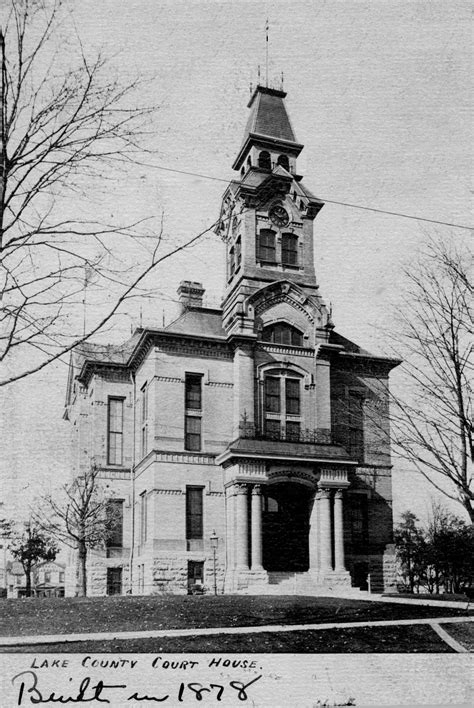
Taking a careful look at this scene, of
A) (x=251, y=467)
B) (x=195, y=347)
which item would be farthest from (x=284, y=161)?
(x=251, y=467)

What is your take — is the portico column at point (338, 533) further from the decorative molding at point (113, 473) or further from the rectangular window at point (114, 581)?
the decorative molding at point (113, 473)

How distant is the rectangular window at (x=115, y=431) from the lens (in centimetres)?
3628

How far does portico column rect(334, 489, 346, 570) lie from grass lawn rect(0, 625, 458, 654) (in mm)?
16548

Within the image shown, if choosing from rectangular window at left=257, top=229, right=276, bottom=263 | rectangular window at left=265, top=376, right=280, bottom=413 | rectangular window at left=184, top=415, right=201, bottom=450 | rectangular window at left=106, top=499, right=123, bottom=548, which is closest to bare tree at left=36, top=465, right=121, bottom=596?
rectangular window at left=106, top=499, right=123, bottom=548

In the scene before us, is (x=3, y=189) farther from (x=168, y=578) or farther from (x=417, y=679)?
(x=168, y=578)

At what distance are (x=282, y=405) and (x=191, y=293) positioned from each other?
37.4 feet

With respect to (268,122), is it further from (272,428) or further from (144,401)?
(272,428)

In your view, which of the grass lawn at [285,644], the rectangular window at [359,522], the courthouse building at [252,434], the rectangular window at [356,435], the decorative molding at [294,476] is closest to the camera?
the grass lawn at [285,644]

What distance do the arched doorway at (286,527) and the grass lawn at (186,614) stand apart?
10.7m

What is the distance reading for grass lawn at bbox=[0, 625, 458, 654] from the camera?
1253 cm

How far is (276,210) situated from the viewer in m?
37.3

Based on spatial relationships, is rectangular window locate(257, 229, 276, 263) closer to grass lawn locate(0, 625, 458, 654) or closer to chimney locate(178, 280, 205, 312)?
chimney locate(178, 280, 205, 312)

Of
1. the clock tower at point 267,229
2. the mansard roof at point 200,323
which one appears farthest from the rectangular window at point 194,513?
the clock tower at point 267,229

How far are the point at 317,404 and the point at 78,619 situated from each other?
19.7 m
